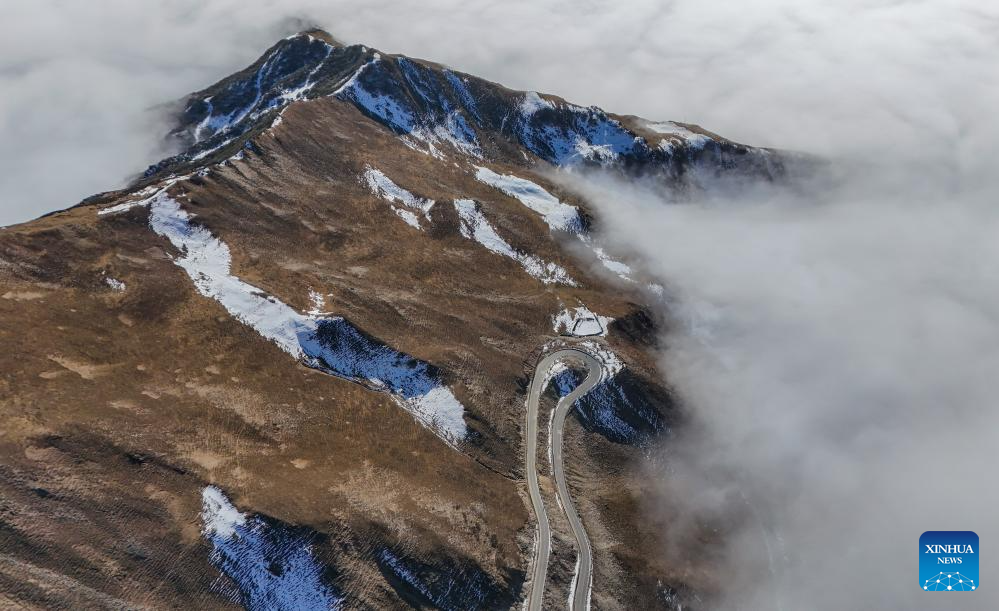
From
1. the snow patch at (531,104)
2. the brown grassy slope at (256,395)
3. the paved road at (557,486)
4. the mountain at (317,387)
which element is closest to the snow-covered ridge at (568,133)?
the snow patch at (531,104)

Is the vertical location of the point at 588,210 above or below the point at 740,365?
above

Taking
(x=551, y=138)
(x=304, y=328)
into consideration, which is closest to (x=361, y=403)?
(x=304, y=328)

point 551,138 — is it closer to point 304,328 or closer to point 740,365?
point 740,365

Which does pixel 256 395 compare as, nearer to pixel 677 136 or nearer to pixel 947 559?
pixel 947 559

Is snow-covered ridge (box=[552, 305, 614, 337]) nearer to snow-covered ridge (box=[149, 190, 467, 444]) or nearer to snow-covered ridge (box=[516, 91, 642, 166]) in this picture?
snow-covered ridge (box=[149, 190, 467, 444])

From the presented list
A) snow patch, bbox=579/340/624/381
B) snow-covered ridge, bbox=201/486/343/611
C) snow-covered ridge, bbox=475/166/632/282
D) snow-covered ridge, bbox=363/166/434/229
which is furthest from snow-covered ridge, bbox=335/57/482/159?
snow-covered ridge, bbox=201/486/343/611

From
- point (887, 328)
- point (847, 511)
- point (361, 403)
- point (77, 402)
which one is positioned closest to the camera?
point (77, 402)

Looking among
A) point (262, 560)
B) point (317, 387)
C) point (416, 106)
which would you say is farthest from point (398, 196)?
point (262, 560)
